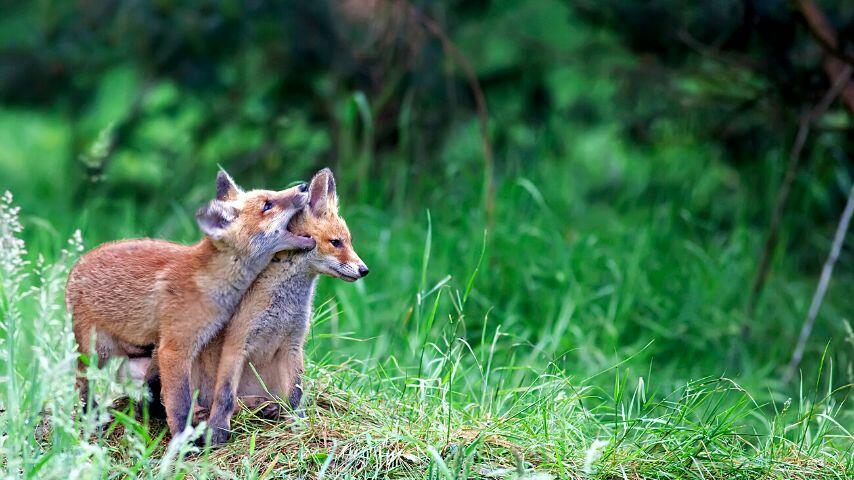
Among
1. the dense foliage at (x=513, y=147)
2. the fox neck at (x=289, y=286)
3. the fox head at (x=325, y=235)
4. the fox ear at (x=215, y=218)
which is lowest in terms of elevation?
the dense foliage at (x=513, y=147)

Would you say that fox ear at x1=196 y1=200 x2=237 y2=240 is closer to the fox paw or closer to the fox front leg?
the fox front leg

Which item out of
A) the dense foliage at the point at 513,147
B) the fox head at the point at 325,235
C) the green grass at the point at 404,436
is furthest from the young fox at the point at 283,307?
the dense foliage at the point at 513,147

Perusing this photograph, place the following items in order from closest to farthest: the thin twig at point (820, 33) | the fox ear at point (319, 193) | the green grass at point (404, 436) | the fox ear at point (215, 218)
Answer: the green grass at point (404, 436)
the fox ear at point (215, 218)
the fox ear at point (319, 193)
the thin twig at point (820, 33)

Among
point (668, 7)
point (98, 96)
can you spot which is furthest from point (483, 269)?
point (98, 96)

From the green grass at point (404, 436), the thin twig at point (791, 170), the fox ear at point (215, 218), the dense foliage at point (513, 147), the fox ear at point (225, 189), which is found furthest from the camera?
the dense foliage at point (513, 147)

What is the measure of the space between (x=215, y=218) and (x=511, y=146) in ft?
13.9

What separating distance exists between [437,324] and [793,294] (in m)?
2.51

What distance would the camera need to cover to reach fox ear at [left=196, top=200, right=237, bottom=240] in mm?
3598

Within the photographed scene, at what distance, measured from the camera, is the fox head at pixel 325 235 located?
3641 millimetres

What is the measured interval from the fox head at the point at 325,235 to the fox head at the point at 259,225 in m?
0.04

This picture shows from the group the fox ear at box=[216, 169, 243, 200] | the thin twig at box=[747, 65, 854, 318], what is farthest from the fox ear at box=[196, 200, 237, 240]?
the thin twig at box=[747, 65, 854, 318]

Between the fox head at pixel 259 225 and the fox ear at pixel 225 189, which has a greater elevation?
the fox ear at pixel 225 189

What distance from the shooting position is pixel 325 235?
12.1 feet

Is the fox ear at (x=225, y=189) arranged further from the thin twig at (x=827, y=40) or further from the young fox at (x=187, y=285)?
the thin twig at (x=827, y=40)
